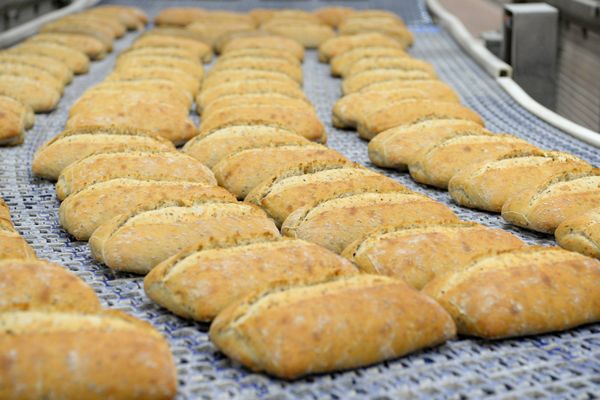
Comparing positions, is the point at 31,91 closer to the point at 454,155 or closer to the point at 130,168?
the point at 130,168

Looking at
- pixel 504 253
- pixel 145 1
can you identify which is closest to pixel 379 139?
pixel 504 253

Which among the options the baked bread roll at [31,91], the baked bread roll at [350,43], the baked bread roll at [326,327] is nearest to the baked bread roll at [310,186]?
the baked bread roll at [326,327]

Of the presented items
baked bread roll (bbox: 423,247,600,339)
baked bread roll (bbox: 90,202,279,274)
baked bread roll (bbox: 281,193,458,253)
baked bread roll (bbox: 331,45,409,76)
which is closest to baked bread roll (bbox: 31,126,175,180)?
baked bread roll (bbox: 90,202,279,274)

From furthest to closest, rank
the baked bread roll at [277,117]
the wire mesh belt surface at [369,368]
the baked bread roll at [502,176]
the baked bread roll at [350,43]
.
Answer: the baked bread roll at [350,43], the baked bread roll at [277,117], the baked bread roll at [502,176], the wire mesh belt surface at [369,368]

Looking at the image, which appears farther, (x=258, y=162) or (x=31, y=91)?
(x=31, y=91)

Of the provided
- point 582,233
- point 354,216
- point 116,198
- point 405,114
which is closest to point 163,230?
point 116,198

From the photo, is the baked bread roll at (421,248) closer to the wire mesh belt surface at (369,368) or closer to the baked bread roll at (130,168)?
the wire mesh belt surface at (369,368)
